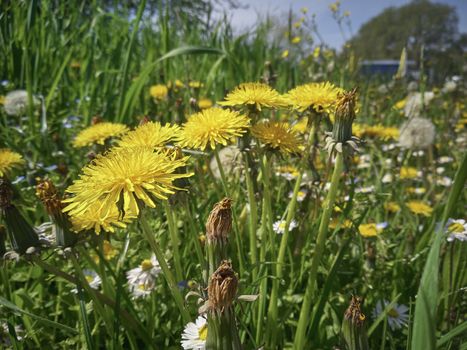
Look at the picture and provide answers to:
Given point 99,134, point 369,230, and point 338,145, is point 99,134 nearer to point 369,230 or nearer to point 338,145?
point 338,145

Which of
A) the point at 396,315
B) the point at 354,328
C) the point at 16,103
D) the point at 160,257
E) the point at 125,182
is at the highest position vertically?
the point at 16,103

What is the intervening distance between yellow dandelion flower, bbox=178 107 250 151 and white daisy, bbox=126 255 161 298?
1.51 ft

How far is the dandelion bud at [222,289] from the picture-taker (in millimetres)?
586

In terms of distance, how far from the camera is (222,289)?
59cm

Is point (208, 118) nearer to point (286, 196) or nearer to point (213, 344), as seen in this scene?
point (213, 344)

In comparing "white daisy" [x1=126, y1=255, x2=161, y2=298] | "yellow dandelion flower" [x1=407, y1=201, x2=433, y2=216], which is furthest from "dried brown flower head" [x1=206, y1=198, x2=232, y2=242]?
"yellow dandelion flower" [x1=407, y1=201, x2=433, y2=216]

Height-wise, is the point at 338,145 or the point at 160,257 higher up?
the point at 338,145

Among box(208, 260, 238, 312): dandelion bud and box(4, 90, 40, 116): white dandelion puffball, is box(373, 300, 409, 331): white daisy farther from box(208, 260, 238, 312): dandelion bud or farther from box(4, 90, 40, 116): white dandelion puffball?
box(4, 90, 40, 116): white dandelion puffball

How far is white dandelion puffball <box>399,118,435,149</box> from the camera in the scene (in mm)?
2191

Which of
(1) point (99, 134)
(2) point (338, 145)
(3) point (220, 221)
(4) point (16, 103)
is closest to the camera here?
(3) point (220, 221)

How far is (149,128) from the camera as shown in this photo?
37.3 inches

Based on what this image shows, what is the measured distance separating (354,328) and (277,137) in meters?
0.49

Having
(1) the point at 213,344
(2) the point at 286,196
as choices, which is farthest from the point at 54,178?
(1) the point at 213,344

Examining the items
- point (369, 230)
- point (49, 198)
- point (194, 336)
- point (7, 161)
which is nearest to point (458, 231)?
point (369, 230)
